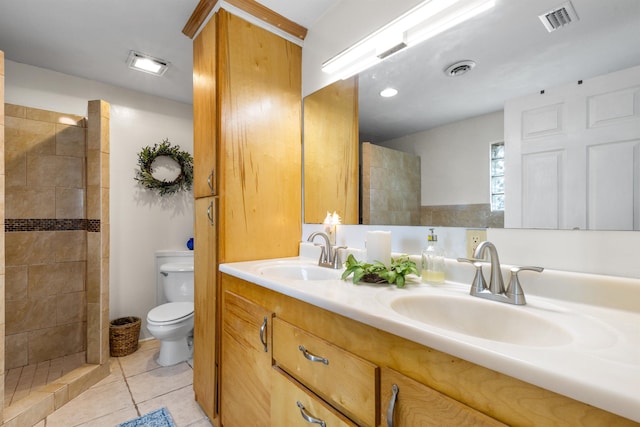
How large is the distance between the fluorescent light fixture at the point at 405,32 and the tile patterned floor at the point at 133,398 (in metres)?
2.11

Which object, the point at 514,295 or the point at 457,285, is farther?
the point at 457,285

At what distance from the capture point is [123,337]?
2.41 metres

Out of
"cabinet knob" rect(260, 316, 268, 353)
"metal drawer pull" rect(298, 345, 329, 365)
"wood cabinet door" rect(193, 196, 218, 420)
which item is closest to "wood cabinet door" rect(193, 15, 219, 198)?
"wood cabinet door" rect(193, 196, 218, 420)

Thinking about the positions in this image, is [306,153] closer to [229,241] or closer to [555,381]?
[229,241]

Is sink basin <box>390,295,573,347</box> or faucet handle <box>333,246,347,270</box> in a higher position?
faucet handle <box>333,246,347,270</box>

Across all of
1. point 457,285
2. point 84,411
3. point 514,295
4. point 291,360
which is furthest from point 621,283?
point 84,411

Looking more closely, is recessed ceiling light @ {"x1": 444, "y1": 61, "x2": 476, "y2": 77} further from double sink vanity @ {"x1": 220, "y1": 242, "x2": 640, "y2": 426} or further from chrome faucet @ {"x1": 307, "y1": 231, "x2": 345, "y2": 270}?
chrome faucet @ {"x1": 307, "y1": 231, "x2": 345, "y2": 270}

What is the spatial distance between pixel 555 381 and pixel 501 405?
0.12 m

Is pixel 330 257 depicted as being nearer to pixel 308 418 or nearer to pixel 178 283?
pixel 308 418

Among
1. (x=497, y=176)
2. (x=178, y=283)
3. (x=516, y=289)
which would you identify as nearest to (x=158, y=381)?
(x=178, y=283)

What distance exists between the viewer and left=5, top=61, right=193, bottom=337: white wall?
2479 mm

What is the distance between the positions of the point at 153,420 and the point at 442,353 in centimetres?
179

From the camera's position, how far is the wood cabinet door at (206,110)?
1582 mm

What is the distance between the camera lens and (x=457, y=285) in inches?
42.3
